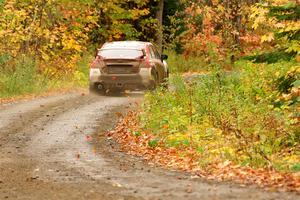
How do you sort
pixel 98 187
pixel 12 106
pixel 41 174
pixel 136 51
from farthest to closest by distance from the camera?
pixel 136 51 → pixel 12 106 → pixel 41 174 → pixel 98 187

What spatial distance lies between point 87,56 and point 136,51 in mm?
13090

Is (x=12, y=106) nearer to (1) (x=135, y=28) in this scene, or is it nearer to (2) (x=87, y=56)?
(2) (x=87, y=56)

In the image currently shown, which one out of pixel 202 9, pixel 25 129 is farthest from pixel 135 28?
pixel 25 129

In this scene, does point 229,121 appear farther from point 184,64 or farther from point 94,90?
point 184,64

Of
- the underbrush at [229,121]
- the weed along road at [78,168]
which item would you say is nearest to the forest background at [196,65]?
the underbrush at [229,121]

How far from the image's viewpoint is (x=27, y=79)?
25.3 metres

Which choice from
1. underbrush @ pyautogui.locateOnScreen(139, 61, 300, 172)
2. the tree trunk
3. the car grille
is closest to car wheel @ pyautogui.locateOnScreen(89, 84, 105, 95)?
the car grille

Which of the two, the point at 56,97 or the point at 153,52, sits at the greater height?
the point at 153,52

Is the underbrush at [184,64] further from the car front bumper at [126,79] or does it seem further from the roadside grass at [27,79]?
the car front bumper at [126,79]

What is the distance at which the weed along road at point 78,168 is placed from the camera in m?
9.09

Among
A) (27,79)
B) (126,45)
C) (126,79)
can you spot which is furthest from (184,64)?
(126,79)

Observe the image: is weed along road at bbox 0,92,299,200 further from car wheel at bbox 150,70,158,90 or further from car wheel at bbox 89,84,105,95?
car wheel at bbox 89,84,105,95

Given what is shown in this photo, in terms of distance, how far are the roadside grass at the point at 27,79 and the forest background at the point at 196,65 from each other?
4 cm

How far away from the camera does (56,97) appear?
77.2 ft
